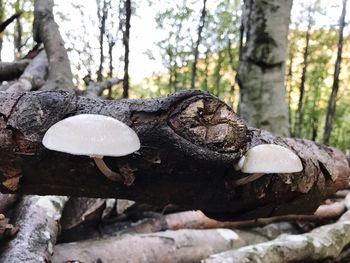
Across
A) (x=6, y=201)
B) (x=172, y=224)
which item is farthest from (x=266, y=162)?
(x=172, y=224)

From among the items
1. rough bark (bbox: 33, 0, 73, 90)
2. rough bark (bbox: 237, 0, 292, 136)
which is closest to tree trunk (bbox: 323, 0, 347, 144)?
rough bark (bbox: 237, 0, 292, 136)

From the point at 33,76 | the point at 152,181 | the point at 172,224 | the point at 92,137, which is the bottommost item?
the point at 172,224

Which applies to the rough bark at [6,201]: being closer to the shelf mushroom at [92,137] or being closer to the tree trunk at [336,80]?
the shelf mushroom at [92,137]

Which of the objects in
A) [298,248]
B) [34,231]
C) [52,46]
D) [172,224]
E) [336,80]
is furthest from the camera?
[336,80]

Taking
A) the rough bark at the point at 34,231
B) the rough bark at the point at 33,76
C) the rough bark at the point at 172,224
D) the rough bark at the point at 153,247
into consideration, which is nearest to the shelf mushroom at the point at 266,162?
→ the rough bark at the point at 34,231

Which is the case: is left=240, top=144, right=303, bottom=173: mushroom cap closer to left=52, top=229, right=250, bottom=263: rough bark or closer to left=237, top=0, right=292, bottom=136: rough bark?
left=52, top=229, right=250, bottom=263: rough bark

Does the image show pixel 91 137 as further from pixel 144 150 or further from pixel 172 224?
pixel 172 224

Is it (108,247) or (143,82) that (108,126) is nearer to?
(108,247)
